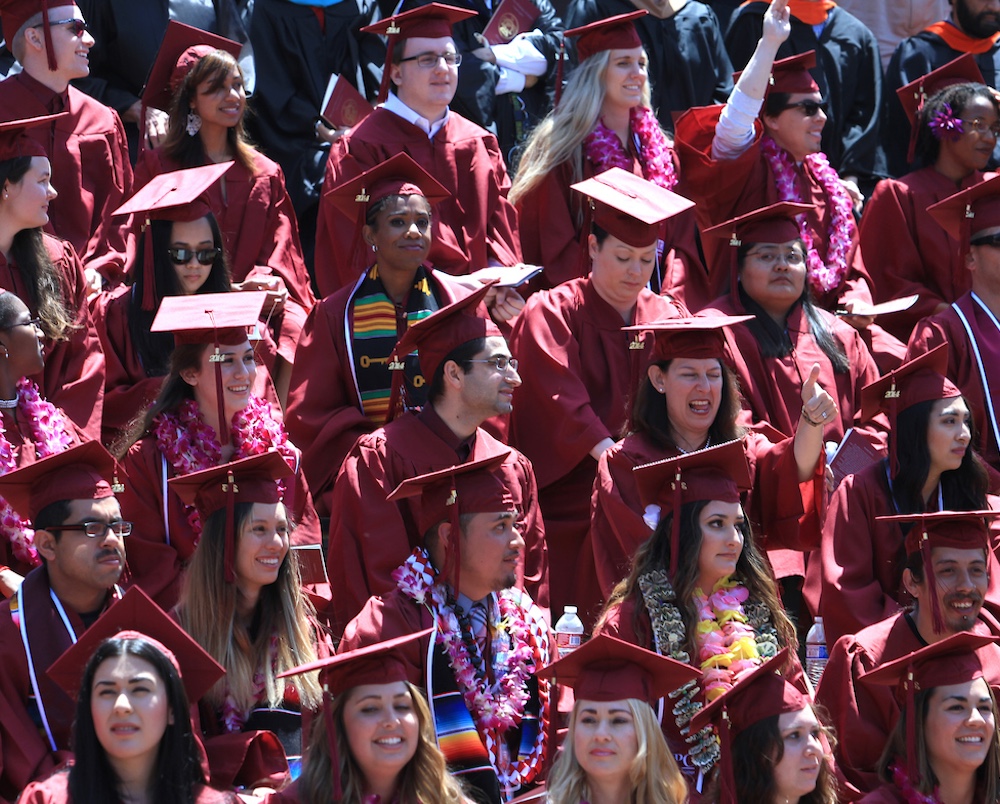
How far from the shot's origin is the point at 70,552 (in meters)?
5.52

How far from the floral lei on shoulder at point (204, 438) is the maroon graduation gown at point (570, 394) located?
→ 1.12 metres

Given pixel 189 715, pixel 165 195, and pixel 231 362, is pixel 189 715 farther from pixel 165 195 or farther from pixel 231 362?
pixel 165 195

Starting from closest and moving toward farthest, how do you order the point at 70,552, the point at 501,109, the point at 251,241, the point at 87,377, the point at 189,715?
the point at 189,715, the point at 70,552, the point at 87,377, the point at 251,241, the point at 501,109

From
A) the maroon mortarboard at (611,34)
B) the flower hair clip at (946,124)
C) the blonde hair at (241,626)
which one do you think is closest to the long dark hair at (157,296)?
the blonde hair at (241,626)

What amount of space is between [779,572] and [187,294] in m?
2.49

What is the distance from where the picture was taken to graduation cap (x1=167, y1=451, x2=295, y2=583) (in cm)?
573

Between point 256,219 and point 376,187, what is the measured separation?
3.35 feet

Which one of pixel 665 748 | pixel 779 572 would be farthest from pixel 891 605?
pixel 665 748

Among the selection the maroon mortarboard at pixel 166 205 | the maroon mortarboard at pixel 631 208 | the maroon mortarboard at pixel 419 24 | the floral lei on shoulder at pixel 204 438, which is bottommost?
the floral lei on shoulder at pixel 204 438

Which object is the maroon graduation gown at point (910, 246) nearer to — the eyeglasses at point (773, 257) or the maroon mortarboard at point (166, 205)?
the eyeglasses at point (773, 257)

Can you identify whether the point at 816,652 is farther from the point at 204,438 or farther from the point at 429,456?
the point at 204,438

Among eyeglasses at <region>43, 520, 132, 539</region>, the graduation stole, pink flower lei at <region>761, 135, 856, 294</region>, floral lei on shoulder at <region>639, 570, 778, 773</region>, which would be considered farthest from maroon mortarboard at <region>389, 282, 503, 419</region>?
pink flower lei at <region>761, 135, 856, 294</region>

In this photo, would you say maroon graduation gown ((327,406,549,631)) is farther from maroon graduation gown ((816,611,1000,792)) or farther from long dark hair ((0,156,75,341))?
long dark hair ((0,156,75,341))

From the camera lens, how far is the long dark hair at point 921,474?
652 cm
